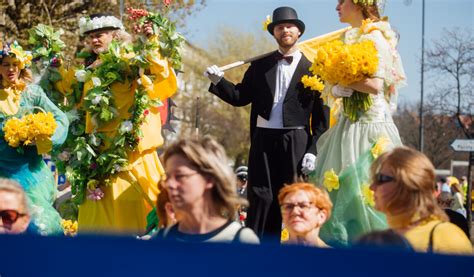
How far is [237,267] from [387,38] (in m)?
3.17

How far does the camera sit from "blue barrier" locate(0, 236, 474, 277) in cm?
211

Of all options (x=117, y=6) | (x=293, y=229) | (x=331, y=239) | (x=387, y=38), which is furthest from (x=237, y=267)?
(x=117, y=6)

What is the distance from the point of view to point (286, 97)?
18.7 feet

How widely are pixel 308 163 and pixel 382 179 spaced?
2.51m

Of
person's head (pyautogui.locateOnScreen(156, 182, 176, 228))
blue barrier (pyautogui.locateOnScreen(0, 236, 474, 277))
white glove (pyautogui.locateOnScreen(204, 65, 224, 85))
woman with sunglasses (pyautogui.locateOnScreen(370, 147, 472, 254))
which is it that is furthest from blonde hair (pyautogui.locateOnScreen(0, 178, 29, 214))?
white glove (pyautogui.locateOnScreen(204, 65, 224, 85))

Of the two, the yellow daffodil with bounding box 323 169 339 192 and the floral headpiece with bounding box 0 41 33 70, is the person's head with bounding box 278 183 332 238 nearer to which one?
the yellow daffodil with bounding box 323 169 339 192

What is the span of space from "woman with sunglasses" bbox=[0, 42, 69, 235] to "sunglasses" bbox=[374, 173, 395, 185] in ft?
10.2

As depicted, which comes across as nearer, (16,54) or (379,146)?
(379,146)

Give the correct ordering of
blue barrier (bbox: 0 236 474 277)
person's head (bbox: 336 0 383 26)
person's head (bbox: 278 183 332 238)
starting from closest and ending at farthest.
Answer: blue barrier (bbox: 0 236 474 277)
person's head (bbox: 278 183 332 238)
person's head (bbox: 336 0 383 26)

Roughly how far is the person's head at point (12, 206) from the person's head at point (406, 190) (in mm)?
1251

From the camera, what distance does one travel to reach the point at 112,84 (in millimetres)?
6250

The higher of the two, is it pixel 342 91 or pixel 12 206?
pixel 342 91

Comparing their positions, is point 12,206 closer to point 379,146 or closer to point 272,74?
point 379,146

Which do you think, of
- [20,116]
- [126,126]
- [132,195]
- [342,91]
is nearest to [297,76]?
[342,91]
